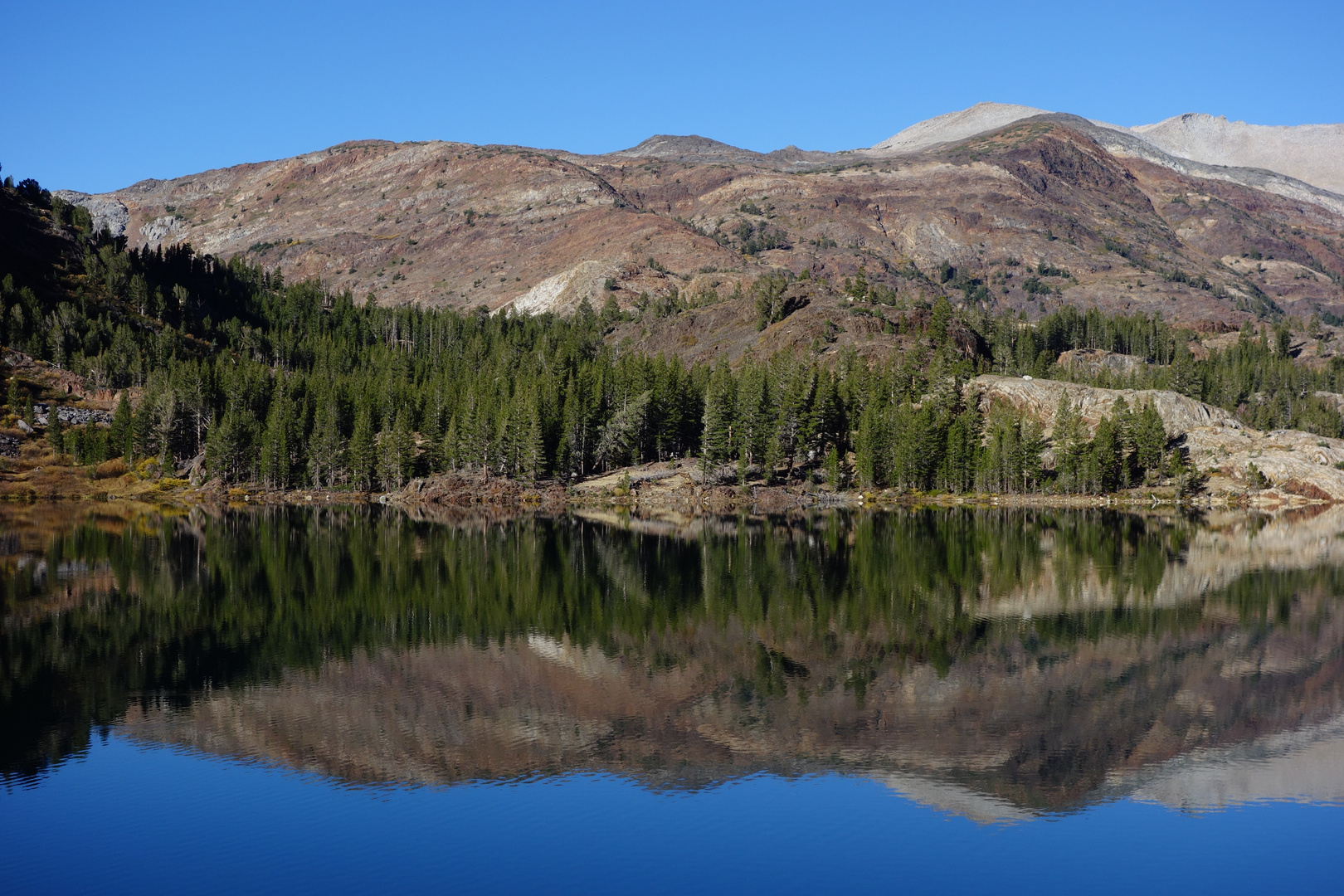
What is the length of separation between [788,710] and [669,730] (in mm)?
5376

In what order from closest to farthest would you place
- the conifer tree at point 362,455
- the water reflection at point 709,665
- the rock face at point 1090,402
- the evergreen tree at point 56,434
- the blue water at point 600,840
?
the blue water at point 600,840 < the water reflection at point 709,665 < the conifer tree at point 362,455 < the evergreen tree at point 56,434 < the rock face at point 1090,402

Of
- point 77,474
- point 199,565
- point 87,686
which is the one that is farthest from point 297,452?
point 87,686

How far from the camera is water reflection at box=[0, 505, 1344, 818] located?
34.2 meters

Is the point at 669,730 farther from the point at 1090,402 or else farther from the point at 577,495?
the point at 1090,402

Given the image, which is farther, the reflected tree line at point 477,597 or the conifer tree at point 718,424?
the conifer tree at point 718,424

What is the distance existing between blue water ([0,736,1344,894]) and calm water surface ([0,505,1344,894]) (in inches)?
4.6

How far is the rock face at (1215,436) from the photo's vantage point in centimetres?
15912

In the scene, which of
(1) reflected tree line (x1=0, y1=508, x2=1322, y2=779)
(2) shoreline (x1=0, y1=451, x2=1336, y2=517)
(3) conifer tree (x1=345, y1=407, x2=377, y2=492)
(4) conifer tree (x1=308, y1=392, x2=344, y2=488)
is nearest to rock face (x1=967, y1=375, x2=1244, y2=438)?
(2) shoreline (x1=0, y1=451, x2=1336, y2=517)

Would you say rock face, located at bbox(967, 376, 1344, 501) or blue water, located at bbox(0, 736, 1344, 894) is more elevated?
rock face, located at bbox(967, 376, 1344, 501)

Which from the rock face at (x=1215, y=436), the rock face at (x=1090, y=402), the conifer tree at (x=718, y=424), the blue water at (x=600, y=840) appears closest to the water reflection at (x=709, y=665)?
the blue water at (x=600, y=840)

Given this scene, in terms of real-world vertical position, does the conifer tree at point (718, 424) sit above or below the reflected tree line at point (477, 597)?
above

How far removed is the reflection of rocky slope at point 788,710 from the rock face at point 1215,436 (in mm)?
121558

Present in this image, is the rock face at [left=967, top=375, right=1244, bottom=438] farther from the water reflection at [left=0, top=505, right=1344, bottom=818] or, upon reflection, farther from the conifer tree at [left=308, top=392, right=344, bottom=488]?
the conifer tree at [left=308, top=392, right=344, bottom=488]

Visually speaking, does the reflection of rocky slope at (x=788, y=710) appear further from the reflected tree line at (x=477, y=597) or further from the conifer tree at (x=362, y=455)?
the conifer tree at (x=362, y=455)
